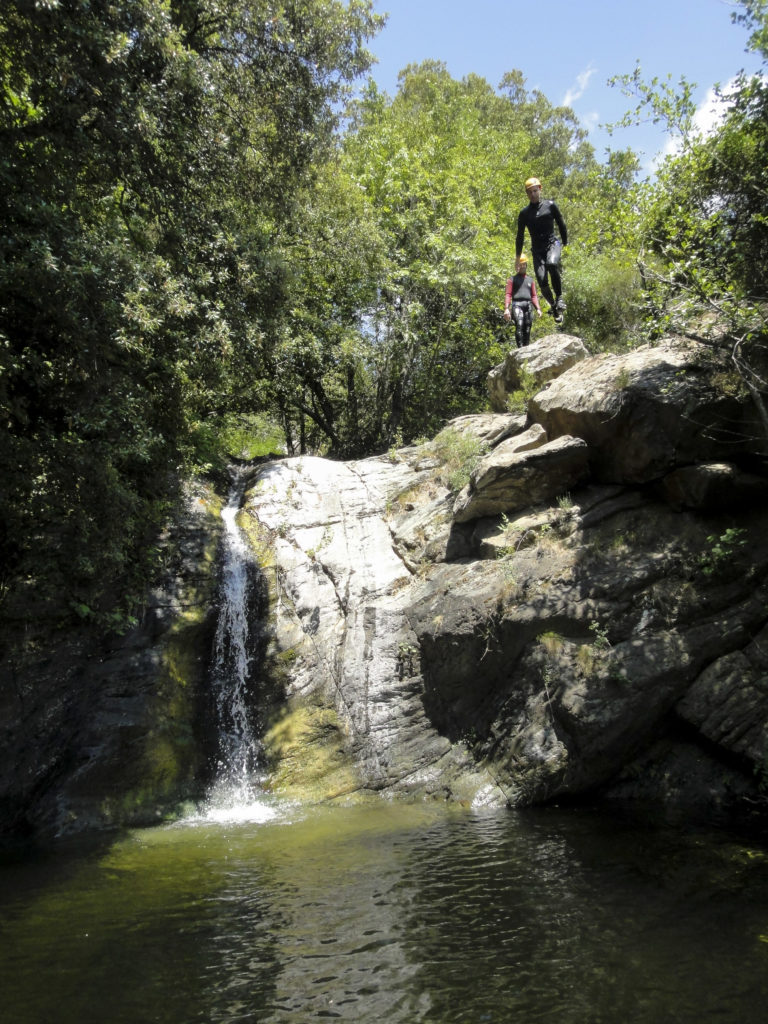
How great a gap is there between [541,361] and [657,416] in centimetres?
451

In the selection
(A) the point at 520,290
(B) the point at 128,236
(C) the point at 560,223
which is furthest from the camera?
(A) the point at 520,290

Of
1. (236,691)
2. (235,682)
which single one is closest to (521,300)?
(235,682)

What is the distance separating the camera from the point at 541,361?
14.2 metres

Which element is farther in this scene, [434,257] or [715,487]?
[434,257]

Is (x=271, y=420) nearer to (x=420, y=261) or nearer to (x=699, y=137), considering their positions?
(x=420, y=261)

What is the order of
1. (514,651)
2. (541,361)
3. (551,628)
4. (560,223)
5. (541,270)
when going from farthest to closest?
1. (541,270)
2. (541,361)
3. (560,223)
4. (514,651)
5. (551,628)

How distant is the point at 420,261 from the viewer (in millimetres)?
21641

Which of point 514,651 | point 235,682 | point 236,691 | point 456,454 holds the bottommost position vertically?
point 236,691

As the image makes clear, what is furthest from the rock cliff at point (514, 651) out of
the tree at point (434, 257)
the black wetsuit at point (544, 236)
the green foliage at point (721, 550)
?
the tree at point (434, 257)

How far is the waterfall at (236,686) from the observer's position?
1088 centimetres

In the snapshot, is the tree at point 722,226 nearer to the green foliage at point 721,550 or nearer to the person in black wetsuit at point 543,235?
the green foliage at point 721,550

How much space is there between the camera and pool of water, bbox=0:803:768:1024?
14.3ft

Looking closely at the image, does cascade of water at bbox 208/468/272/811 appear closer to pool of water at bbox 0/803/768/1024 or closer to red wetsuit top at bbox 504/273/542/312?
pool of water at bbox 0/803/768/1024

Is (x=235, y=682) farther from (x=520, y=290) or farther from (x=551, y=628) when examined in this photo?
(x=520, y=290)
